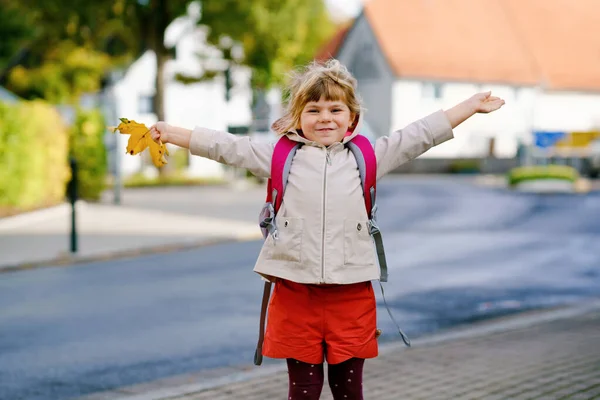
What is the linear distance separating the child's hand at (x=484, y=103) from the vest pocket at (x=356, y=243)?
2.27ft

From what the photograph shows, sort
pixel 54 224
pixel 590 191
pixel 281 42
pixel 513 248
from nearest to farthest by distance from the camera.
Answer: pixel 513 248
pixel 54 224
pixel 590 191
pixel 281 42

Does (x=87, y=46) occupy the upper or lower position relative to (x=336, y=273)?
upper

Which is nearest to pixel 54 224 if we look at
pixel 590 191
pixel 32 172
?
pixel 32 172

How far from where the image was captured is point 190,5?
35.1 metres

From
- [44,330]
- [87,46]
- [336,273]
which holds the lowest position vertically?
[44,330]

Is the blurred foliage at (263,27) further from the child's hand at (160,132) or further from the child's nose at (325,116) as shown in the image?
the child's nose at (325,116)

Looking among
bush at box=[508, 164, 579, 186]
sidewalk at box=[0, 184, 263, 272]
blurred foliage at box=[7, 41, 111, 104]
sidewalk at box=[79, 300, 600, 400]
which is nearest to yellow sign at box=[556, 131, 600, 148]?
bush at box=[508, 164, 579, 186]

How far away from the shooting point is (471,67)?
5062 centimetres

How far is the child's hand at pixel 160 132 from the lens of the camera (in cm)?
396

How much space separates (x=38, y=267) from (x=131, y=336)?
4.80 meters

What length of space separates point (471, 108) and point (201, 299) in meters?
5.75

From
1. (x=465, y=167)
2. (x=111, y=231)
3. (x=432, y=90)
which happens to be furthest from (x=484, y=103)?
(x=432, y=90)

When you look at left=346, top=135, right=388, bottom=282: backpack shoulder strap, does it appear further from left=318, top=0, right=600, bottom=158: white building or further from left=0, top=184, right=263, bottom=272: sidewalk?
left=318, top=0, right=600, bottom=158: white building

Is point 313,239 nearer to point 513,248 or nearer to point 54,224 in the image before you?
point 513,248
